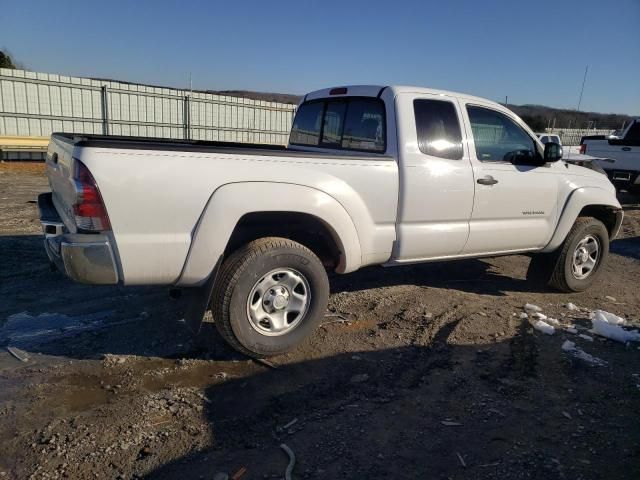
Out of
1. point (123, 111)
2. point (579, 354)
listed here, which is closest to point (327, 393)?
point (579, 354)

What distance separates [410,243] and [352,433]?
1857mm

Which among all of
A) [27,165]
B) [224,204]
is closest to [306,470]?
[224,204]

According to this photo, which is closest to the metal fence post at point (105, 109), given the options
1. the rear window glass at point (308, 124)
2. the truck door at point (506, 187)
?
the rear window glass at point (308, 124)

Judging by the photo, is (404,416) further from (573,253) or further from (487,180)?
(573,253)

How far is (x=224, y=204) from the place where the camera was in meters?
3.35

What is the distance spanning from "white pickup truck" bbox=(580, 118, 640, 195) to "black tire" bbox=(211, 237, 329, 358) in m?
10.1

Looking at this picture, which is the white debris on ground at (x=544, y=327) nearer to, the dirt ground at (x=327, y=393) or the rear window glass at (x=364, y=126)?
the dirt ground at (x=327, y=393)

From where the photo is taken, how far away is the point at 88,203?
3.05 m

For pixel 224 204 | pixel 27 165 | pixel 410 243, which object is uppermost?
pixel 224 204

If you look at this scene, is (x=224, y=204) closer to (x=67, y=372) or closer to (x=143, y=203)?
(x=143, y=203)

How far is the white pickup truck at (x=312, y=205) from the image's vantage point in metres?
3.15

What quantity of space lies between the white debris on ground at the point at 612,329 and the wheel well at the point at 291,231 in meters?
2.40

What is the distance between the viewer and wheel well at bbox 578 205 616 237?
5.71 meters

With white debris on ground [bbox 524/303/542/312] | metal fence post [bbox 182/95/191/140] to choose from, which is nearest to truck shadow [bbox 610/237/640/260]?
white debris on ground [bbox 524/303/542/312]
